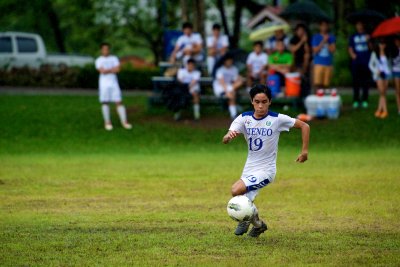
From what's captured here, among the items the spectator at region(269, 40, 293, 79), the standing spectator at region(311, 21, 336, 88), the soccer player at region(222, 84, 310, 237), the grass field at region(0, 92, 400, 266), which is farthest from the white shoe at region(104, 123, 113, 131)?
the soccer player at region(222, 84, 310, 237)

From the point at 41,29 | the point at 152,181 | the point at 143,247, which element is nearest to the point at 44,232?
the point at 143,247

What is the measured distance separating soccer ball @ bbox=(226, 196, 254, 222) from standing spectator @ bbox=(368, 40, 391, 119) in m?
15.7

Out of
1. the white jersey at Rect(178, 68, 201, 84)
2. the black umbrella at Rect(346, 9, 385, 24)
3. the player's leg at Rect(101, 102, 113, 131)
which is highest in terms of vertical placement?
the black umbrella at Rect(346, 9, 385, 24)

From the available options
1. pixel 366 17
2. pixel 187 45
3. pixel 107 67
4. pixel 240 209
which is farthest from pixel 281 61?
pixel 240 209

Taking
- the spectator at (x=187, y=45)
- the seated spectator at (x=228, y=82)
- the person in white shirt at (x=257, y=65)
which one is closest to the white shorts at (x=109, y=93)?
the spectator at (x=187, y=45)

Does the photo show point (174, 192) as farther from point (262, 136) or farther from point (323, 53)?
point (323, 53)

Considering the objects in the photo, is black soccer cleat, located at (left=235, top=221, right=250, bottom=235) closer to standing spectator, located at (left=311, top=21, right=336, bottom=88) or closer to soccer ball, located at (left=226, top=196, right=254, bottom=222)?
soccer ball, located at (left=226, top=196, right=254, bottom=222)

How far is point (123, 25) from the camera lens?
53844 mm

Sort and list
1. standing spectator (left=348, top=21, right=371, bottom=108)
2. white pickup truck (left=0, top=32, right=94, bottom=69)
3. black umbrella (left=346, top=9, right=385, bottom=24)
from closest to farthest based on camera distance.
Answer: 1. standing spectator (left=348, top=21, right=371, bottom=108)
2. black umbrella (left=346, top=9, right=385, bottom=24)
3. white pickup truck (left=0, top=32, right=94, bottom=69)

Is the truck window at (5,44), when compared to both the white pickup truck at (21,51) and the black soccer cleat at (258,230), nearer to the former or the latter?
the white pickup truck at (21,51)

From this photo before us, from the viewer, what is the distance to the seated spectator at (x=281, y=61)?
26.9 meters

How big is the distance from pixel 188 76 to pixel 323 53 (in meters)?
3.88

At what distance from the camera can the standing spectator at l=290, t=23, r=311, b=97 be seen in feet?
88.3

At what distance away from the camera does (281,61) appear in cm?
2705
